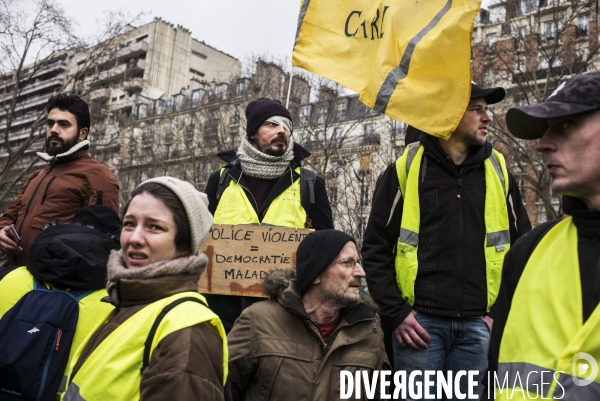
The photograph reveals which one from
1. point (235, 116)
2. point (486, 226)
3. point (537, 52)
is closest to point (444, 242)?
point (486, 226)

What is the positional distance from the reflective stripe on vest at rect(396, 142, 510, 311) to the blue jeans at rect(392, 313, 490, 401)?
6.5 inches

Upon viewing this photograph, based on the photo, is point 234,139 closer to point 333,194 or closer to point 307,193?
point 333,194

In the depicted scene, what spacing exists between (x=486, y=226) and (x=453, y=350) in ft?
2.42

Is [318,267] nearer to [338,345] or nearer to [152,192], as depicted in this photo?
[338,345]

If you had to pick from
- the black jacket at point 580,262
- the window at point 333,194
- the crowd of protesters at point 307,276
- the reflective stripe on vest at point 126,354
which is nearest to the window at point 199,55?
the window at point 333,194

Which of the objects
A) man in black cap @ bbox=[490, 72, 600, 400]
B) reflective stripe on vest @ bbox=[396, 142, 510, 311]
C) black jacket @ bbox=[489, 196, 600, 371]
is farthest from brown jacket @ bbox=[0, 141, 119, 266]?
man in black cap @ bbox=[490, 72, 600, 400]

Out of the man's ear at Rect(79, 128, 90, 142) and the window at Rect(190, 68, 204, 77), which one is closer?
the man's ear at Rect(79, 128, 90, 142)

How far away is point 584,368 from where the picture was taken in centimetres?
172

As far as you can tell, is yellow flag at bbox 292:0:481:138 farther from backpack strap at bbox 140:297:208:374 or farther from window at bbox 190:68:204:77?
window at bbox 190:68:204:77

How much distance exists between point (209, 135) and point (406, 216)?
25.5 metres

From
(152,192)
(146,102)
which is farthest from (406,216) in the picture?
(146,102)

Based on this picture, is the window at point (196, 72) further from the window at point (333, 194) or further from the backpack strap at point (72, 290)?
the backpack strap at point (72, 290)

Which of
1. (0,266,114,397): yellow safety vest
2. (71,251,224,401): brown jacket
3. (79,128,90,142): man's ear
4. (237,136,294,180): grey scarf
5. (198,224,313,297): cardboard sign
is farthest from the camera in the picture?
(79,128,90,142): man's ear

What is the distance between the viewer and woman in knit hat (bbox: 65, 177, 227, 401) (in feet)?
6.83
